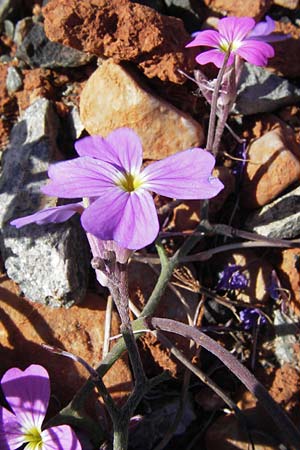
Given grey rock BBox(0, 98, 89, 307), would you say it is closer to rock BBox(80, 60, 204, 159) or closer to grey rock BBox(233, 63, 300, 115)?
rock BBox(80, 60, 204, 159)

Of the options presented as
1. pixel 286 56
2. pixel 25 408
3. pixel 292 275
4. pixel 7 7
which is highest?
pixel 7 7

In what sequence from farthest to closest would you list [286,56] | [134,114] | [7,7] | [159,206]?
1. [7,7]
2. [286,56]
3. [159,206]
4. [134,114]

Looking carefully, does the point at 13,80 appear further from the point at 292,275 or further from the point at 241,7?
the point at 292,275

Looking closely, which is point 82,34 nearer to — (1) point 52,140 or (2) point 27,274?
(1) point 52,140

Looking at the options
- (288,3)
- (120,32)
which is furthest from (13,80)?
(288,3)

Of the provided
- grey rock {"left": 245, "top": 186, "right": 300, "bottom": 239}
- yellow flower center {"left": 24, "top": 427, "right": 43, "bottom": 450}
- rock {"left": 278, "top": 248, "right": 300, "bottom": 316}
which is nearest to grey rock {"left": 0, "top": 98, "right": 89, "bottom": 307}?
yellow flower center {"left": 24, "top": 427, "right": 43, "bottom": 450}
